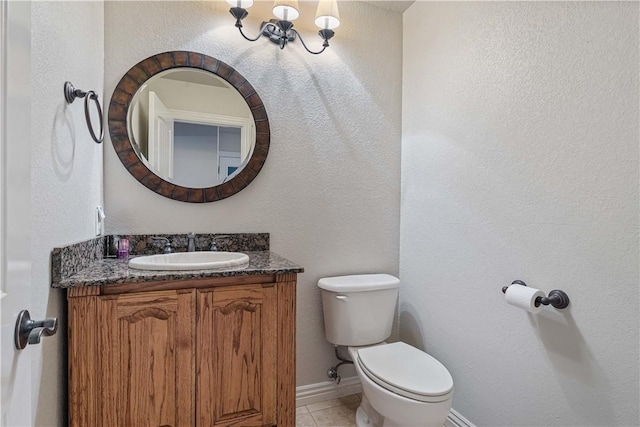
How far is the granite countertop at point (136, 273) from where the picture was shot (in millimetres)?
1151

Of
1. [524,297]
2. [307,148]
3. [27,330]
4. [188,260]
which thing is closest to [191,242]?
[188,260]

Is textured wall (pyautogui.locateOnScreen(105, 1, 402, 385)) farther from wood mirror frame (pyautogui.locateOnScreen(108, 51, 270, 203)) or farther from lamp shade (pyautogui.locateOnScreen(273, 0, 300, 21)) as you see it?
lamp shade (pyautogui.locateOnScreen(273, 0, 300, 21))

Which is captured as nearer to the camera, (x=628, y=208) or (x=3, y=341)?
(x=3, y=341)

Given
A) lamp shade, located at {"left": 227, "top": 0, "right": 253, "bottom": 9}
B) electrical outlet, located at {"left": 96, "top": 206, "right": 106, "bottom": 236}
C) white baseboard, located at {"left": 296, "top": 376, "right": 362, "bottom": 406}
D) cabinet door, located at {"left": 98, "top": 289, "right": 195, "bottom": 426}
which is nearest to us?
cabinet door, located at {"left": 98, "top": 289, "right": 195, "bottom": 426}

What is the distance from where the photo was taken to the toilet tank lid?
183cm

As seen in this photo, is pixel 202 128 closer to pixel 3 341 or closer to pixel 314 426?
pixel 3 341

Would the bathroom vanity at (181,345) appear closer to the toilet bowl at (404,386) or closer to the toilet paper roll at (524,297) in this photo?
the toilet bowl at (404,386)

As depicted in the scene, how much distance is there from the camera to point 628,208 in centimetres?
107

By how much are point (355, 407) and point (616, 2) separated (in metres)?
2.18

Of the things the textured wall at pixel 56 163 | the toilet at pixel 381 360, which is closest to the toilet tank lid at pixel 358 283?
the toilet at pixel 381 360

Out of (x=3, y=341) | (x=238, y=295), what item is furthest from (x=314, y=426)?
(x=3, y=341)

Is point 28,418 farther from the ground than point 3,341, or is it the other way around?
point 3,341

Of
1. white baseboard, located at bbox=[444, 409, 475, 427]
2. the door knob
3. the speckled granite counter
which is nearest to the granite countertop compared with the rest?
the speckled granite counter

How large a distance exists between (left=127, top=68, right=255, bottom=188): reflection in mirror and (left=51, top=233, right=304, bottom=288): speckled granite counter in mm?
439
